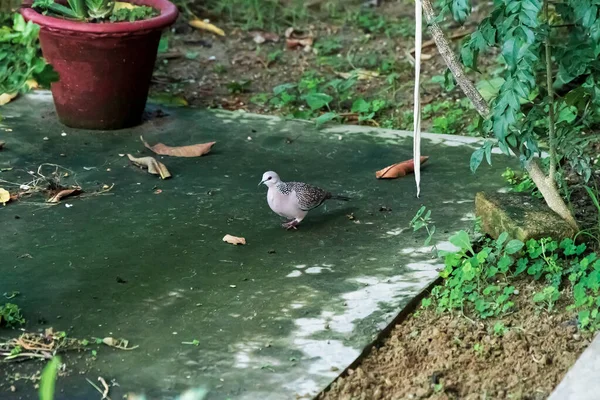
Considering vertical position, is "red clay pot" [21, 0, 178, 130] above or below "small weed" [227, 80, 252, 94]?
above

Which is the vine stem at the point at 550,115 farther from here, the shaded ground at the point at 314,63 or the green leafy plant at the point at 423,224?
the shaded ground at the point at 314,63

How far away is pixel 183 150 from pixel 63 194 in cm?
91

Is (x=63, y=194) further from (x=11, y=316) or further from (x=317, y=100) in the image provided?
(x=317, y=100)

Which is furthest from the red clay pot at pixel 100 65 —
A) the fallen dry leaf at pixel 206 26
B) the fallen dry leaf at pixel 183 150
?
the fallen dry leaf at pixel 206 26

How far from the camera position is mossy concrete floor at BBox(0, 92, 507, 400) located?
354cm

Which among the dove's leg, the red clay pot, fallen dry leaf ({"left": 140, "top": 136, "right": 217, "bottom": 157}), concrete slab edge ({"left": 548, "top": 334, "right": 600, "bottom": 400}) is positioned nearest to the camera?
concrete slab edge ({"left": 548, "top": 334, "right": 600, "bottom": 400})

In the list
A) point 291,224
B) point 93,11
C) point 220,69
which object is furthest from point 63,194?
point 220,69

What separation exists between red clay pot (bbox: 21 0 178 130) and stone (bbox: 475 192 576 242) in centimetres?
248

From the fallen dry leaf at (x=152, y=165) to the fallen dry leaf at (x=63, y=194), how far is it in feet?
1.52

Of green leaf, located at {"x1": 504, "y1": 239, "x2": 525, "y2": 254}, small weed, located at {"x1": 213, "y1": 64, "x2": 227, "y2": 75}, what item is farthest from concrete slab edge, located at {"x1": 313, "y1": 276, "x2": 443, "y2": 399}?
small weed, located at {"x1": 213, "y1": 64, "x2": 227, "y2": 75}

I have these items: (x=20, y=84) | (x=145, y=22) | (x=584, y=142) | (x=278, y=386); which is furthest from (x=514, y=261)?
(x=145, y=22)

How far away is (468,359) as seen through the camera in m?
3.58

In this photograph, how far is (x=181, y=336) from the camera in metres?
3.71

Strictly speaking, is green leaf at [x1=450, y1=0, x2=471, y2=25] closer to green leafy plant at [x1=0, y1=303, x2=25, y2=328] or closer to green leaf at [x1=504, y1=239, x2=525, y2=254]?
green leaf at [x1=504, y1=239, x2=525, y2=254]
